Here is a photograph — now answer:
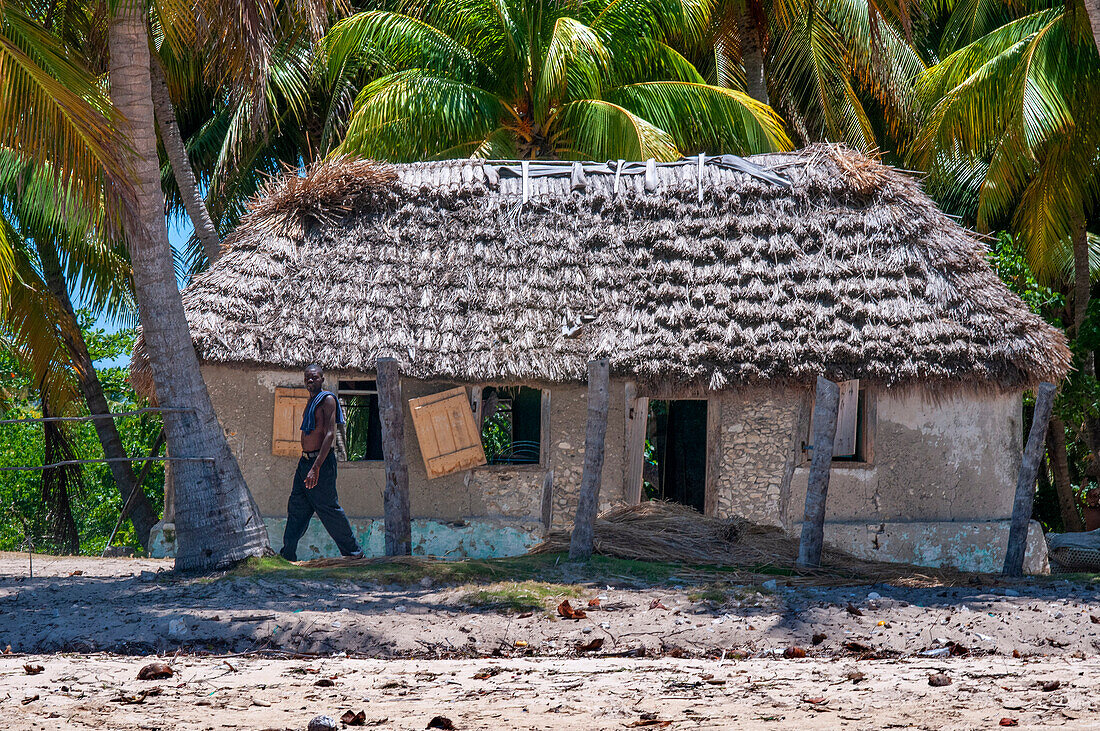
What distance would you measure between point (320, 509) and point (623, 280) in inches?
143

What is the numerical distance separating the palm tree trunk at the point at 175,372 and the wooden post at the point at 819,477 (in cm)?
416

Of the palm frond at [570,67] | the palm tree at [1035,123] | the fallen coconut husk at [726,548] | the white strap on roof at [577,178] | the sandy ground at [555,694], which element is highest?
the palm frond at [570,67]

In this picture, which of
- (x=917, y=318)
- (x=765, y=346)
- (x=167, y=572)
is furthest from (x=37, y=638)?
(x=917, y=318)

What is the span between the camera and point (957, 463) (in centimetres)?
971

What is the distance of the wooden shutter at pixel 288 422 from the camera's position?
9.61m

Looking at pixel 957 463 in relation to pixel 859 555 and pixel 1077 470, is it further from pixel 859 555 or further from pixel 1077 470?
pixel 1077 470

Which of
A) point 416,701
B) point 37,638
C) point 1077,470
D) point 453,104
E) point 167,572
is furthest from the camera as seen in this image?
point 1077,470

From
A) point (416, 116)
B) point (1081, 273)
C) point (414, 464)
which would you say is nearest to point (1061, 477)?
point (1081, 273)

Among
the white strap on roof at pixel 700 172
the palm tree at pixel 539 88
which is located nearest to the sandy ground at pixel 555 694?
the white strap on roof at pixel 700 172

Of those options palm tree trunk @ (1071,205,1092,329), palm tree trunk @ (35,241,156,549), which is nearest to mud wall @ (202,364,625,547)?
palm tree trunk @ (35,241,156,549)

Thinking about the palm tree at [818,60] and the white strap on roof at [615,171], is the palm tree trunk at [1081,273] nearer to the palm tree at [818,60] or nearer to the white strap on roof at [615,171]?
the palm tree at [818,60]

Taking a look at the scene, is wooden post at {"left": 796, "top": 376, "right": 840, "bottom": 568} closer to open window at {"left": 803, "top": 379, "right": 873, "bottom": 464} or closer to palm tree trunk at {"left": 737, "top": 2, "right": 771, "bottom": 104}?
open window at {"left": 803, "top": 379, "right": 873, "bottom": 464}

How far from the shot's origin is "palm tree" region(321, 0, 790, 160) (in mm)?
13430

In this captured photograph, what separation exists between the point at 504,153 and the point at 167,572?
27.0 feet
